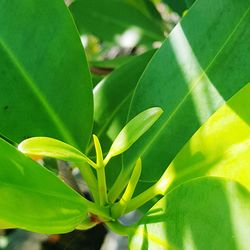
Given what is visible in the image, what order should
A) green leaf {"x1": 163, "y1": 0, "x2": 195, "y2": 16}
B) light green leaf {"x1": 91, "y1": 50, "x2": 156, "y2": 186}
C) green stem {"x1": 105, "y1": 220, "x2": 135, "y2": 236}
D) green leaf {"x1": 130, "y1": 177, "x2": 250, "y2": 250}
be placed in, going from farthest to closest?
green leaf {"x1": 163, "y1": 0, "x2": 195, "y2": 16}, light green leaf {"x1": 91, "y1": 50, "x2": 156, "y2": 186}, green stem {"x1": 105, "y1": 220, "x2": 135, "y2": 236}, green leaf {"x1": 130, "y1": 177, "x2": 250, "y2": 250}

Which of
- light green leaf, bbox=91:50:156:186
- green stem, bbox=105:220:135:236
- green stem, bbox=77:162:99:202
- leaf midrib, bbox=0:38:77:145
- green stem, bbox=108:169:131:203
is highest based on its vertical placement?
leaf midrib, bbox=0:38:77:145

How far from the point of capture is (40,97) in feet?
2.12

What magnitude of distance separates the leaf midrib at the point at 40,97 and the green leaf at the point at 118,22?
0.48 metres

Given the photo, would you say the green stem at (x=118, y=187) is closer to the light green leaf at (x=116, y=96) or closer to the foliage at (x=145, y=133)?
the foliage at (x=145, y=133)

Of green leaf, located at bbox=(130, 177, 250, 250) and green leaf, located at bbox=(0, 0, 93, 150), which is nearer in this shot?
green leaf, located at bbox=(130, 177, 250, 250)

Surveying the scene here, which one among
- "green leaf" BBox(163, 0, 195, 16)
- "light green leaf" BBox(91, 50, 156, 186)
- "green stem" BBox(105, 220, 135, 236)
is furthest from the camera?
"green leaf" BBox(163, 0, 195, 16)

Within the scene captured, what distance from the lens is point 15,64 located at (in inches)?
25.3

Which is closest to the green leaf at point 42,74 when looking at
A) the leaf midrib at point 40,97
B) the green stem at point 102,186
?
the leaf midrib at point 40,97

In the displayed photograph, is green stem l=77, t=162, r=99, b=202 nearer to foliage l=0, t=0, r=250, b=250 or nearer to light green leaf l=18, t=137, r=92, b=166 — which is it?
foliage l=0, t=0, r=250, b=250

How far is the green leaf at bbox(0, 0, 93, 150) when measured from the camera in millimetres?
634

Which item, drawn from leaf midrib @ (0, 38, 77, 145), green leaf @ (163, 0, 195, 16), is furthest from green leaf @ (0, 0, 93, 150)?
green leaf @ (163, 0, 195, 16)

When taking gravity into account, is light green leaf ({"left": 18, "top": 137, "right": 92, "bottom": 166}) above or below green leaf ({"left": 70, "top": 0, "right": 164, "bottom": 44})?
above

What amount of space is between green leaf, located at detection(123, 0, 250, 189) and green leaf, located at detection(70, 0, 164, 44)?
1.64 feet

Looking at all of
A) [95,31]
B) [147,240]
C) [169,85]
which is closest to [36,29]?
[169,85]
